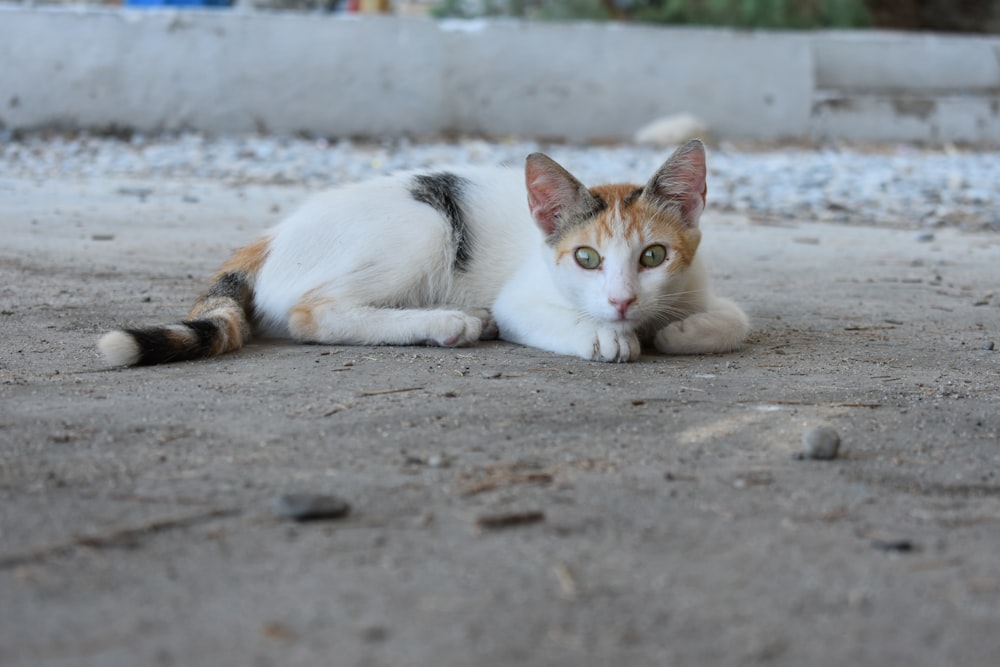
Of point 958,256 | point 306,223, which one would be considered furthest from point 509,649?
point 958,256

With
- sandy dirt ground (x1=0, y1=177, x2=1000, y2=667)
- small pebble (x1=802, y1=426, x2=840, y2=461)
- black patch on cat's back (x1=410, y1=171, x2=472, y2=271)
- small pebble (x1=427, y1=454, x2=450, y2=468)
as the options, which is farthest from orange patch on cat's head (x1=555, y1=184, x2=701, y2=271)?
small pebble (x1=427, y1=454, x2=450, y2=468)

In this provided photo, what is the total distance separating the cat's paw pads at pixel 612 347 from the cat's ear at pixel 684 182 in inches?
18.9

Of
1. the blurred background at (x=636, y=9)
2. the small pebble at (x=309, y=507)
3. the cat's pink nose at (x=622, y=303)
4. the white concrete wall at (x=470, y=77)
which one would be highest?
the blurred background at (x=636, y=9)

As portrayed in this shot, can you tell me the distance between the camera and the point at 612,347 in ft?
11.0

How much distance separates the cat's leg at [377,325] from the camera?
11.8ft

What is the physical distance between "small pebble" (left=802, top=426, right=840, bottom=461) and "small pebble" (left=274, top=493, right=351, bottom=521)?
105 centimetres

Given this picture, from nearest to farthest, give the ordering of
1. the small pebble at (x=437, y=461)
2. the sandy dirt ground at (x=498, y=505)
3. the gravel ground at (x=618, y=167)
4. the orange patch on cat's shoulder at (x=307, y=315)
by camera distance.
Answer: the sandy dirt ground at (x=498, y=505)
the small pebble at (x=437, y=461)
the orange patch on cat's shoulder at (x=307, y=315)
the gravel ground at (x=618, y=167)

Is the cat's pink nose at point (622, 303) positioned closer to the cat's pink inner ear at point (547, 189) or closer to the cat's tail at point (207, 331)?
the cat's pink inner ear at point (547, 189)

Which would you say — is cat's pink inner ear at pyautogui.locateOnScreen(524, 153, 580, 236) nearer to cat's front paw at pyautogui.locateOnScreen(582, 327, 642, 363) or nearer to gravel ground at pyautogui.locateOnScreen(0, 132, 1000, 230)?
cat's front paw at pyautogui.locateOnScreen(582, 327, 642, 363)

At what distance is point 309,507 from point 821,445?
1145 mm

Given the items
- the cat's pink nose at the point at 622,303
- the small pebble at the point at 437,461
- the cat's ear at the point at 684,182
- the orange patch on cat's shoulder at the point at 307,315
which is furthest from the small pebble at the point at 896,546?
the orange patch on cat's shoulder at the point at 307,315

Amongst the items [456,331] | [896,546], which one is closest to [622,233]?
[456,331]

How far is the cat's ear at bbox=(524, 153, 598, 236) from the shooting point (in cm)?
351

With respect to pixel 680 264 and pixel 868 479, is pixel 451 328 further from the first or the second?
pixel 868 479
